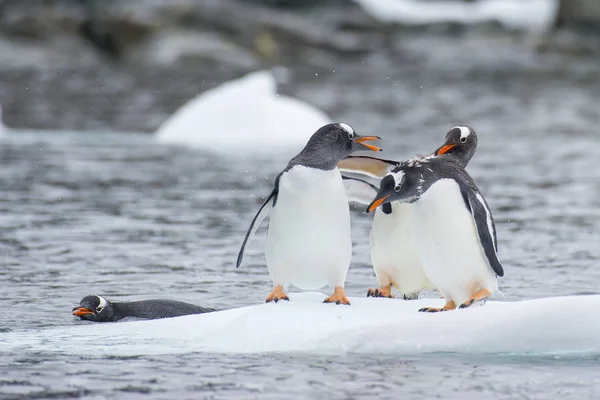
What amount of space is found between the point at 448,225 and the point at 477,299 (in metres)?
0.46

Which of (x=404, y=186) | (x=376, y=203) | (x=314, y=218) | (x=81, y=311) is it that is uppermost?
(x=404, y=186)

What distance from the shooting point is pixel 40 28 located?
40.0 m

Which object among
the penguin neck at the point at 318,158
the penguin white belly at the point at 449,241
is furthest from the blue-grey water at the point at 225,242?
the penguin neck at the point at 318,158

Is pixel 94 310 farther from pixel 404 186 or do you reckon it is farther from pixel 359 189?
pixel 404 186

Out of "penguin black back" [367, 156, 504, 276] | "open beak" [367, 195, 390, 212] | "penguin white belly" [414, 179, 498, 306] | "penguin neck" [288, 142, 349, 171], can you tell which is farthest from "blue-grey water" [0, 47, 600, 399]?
"penguin neck" [288, 142, 349, 171]

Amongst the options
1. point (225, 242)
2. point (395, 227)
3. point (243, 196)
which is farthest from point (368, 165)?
point (243, 196)

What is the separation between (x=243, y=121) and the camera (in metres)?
21.5

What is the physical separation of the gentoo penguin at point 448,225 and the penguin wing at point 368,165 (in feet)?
2.06

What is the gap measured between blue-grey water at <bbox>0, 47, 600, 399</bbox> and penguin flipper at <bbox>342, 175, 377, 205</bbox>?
1.38m

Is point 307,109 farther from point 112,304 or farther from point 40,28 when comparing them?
point 40,28

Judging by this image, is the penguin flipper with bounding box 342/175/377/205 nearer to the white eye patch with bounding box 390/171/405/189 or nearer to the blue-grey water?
the white eye patch with bounding box 390/171/405/189

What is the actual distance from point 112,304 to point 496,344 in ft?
8.82

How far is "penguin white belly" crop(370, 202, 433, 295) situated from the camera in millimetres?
7277

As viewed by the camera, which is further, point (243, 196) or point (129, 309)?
point (243, 196)
